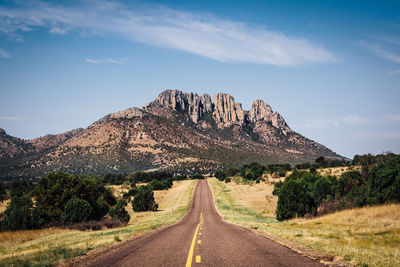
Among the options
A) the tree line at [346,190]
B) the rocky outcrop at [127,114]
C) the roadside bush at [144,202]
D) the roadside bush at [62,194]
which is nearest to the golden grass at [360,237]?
the tree line at [346,190]

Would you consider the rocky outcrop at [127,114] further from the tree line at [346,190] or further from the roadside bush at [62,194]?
the tree line at [346,190]

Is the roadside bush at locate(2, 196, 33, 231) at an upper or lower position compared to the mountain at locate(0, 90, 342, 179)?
lower

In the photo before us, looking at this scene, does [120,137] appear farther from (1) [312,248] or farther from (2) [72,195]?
(1) [312,248]

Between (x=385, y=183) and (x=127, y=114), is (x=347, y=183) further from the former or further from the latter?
(x=127, y=114)

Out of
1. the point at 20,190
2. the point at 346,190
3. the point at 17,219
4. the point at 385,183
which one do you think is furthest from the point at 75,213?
the point at 20,190

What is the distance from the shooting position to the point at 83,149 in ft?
448

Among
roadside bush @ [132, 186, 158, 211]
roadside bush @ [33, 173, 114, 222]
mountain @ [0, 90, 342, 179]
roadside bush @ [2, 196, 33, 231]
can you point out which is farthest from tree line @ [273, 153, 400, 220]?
mountain @ [0, 90, 342, 179]

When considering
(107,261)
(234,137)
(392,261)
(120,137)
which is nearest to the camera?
(392,261)

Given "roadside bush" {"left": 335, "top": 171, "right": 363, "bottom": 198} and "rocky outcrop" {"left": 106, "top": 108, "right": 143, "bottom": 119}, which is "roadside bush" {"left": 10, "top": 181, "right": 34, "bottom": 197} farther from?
"rocky outcrop" {"left": 106, "top": 108, "right": 143, "bottom": 119}

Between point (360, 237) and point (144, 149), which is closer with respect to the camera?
point (360, 237)

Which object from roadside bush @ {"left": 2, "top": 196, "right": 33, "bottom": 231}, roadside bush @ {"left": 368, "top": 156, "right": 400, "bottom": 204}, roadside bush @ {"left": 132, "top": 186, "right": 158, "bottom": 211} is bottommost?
roadside bush @ {"left": 132, "top": 186, "right": 158, "bottom": 211}

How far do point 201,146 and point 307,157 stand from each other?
64.8m

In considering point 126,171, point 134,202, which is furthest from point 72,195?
point 126,171

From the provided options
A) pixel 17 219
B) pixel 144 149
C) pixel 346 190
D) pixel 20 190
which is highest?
pixel 144 149
